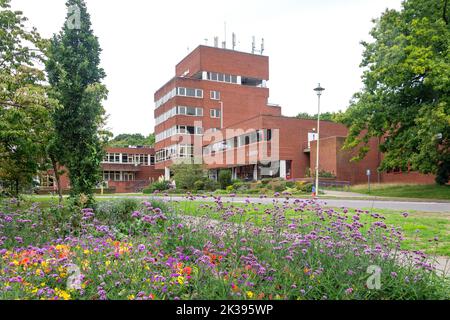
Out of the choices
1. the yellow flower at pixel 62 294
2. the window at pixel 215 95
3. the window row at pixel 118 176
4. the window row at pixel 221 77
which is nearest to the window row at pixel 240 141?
the window at pixel 215 95

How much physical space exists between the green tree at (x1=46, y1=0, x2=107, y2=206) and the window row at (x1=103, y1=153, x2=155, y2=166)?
58926 mm

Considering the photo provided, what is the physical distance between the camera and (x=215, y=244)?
212 inches

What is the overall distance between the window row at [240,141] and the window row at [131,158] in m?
18.9

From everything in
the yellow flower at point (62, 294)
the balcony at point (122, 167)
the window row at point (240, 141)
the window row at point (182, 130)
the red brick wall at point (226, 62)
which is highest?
the red brick wall at point (226, 62)

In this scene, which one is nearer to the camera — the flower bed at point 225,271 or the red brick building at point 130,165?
the flower bed at point 225,271

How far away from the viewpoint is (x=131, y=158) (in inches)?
2830

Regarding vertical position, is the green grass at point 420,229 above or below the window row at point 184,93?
below

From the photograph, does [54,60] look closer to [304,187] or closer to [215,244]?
[215,244]

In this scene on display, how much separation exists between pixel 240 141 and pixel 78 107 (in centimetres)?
3803

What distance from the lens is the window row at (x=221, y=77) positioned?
2335 inches

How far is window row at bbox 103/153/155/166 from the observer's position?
230 feet

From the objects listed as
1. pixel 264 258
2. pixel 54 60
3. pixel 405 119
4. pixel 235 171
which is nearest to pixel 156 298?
pixel 264 258

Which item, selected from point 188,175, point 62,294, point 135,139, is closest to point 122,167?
point 188,175

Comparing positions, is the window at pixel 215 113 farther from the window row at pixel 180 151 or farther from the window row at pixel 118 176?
the window row at pixel 118 176
